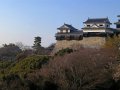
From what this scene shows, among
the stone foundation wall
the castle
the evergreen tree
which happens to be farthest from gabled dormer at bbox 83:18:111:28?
the evergreen tree

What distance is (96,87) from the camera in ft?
63.8

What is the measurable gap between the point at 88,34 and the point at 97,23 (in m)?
1.58

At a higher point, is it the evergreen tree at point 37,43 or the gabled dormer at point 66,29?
the gabled dormer at point 66,29

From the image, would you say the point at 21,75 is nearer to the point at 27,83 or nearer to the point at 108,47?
the point at 27,83

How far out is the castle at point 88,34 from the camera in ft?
111

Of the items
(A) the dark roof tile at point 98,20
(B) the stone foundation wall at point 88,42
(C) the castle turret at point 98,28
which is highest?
(A) the dark roof tile at point 98,20

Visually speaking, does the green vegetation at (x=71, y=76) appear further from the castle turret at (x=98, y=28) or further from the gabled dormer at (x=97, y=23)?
the gabled dormer at (x=97, y=23)

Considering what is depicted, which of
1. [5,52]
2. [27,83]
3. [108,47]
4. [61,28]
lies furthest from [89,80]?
[5,52]

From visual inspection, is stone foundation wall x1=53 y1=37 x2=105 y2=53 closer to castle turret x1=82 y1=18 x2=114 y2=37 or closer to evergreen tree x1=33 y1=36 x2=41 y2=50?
castle turret x1=82 y1=18 x2=114 y2=37

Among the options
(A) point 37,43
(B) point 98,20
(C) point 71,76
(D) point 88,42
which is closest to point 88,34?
(D) point 88,42

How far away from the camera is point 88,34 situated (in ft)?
113

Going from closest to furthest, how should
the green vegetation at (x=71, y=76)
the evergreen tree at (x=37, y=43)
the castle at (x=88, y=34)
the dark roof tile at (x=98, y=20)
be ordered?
the green vegetation at (x=71, y=76)
the castle at (x=88, y=34)
the dark roof tile at (x=98, y=20)
the evergreen tree at (x=37, y=43)

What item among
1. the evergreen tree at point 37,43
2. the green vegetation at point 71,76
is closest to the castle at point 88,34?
the evergreen tree at point 37,43

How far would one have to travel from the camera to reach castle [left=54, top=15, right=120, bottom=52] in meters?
33.7
